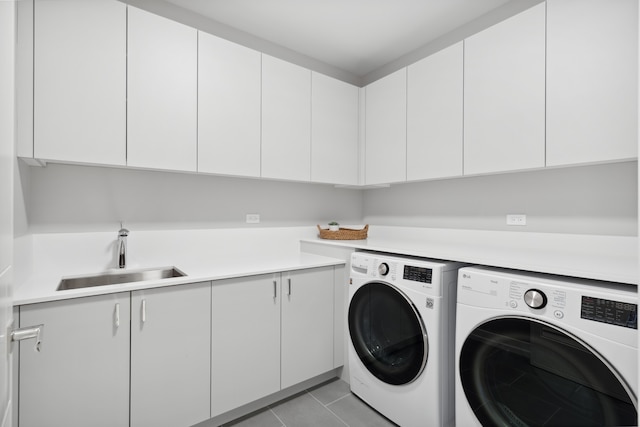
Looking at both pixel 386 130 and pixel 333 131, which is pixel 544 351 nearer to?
pixel 386 130

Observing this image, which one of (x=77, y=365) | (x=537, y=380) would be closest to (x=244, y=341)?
(x=77, y=365)

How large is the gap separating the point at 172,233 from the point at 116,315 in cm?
79

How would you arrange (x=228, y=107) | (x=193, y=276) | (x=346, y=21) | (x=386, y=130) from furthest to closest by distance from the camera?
1. (x=386, y=130)
2. (x=346, y=21)
3. (x=228, y=107)
4. (x=193, y=276)

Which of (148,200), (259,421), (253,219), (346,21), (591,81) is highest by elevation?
(346,21)

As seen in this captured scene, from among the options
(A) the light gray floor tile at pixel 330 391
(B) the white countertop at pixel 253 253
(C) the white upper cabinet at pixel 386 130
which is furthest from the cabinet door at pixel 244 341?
(C) the white upper cabinet at pixel 386 130

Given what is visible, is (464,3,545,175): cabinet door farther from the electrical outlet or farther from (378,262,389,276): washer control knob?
the electrical outlet

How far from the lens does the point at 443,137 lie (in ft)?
6.88

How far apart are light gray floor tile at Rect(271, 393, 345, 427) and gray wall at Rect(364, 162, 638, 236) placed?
1.52 m

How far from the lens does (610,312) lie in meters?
1.07

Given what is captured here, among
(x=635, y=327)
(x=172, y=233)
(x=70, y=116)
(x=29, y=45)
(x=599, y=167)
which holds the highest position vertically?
(x=29, y=45)

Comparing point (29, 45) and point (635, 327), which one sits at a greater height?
point (29, 45)

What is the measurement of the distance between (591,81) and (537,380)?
4.49 feet

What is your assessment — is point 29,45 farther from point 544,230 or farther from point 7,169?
point 544,230

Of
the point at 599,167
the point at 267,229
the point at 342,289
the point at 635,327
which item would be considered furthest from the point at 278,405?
the point at 599,167
